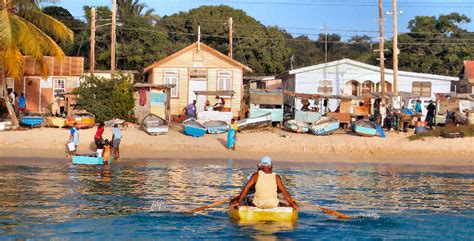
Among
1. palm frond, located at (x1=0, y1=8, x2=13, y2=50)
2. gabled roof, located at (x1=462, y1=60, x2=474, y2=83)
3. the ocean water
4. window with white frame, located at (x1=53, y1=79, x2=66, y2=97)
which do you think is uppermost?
palm frond, located at (x1=0, y1=8, x2=13, y2=50)

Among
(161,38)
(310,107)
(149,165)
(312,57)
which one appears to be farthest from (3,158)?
(312,57)

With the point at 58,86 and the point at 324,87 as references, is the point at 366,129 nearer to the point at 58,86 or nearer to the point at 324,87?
the point at 324,87

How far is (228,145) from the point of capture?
37156 millimetres

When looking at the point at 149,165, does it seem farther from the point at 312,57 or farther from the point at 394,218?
the point at 312,57

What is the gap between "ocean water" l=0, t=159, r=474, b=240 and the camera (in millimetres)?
18141

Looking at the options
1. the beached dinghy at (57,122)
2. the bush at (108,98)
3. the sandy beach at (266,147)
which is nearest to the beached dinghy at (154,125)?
the sandy beach at (266,147)

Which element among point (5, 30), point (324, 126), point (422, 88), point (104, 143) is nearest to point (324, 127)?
point (324, 126)

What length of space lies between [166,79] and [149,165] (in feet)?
50.7

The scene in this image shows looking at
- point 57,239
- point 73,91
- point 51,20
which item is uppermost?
point 51,20

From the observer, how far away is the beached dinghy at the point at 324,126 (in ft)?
131

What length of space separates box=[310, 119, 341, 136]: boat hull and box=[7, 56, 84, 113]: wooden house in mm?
14605

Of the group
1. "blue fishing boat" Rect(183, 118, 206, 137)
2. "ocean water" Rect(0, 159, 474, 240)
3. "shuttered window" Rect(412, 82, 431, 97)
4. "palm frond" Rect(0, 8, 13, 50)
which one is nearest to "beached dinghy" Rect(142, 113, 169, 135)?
"blue fishing boat" Rect(183, 118, 206, 137)

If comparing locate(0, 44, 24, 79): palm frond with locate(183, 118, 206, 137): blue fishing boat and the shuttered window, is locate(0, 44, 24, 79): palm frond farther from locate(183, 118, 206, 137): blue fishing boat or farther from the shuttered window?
the shuttered window

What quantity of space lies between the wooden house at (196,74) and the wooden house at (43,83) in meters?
4.88
